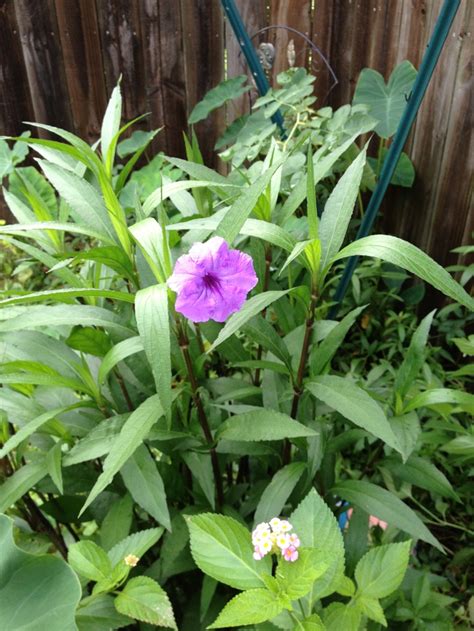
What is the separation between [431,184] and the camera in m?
2.18

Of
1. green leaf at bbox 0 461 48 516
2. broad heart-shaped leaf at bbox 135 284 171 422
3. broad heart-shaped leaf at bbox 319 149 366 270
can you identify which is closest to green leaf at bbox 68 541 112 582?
green leaf at bbox 0 461 48 516

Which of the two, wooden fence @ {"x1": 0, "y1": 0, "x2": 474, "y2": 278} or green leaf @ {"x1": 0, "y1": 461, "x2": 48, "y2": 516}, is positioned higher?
wooden fence @ {"x1": 0, "y1": 0, "x2": 474, "y2": 278}

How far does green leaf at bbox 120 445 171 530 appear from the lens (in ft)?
3.39

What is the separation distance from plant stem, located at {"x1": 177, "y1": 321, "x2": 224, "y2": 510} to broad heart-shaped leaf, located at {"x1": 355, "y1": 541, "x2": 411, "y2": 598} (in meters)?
0.33

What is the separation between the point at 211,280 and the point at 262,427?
12.2 inches

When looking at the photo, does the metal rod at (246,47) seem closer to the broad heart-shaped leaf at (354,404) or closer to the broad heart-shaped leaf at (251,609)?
the broad heart-shaped leaf at (354,404)

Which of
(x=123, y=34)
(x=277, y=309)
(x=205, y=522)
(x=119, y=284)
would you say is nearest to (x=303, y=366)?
(x=277, y=309)

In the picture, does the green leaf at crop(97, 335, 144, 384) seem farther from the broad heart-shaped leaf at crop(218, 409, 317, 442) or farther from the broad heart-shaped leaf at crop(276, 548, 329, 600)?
the broad heart-shaped leaf at crop(276, 548, 329, 600)

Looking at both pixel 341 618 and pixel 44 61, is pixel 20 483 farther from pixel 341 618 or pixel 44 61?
pixel 44 61

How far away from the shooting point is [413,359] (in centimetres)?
117

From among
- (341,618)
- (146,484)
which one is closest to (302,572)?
(341,618)

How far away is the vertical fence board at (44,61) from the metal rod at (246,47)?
1.57 metres

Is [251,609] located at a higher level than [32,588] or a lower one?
higher

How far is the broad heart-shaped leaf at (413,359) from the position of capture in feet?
3.75
